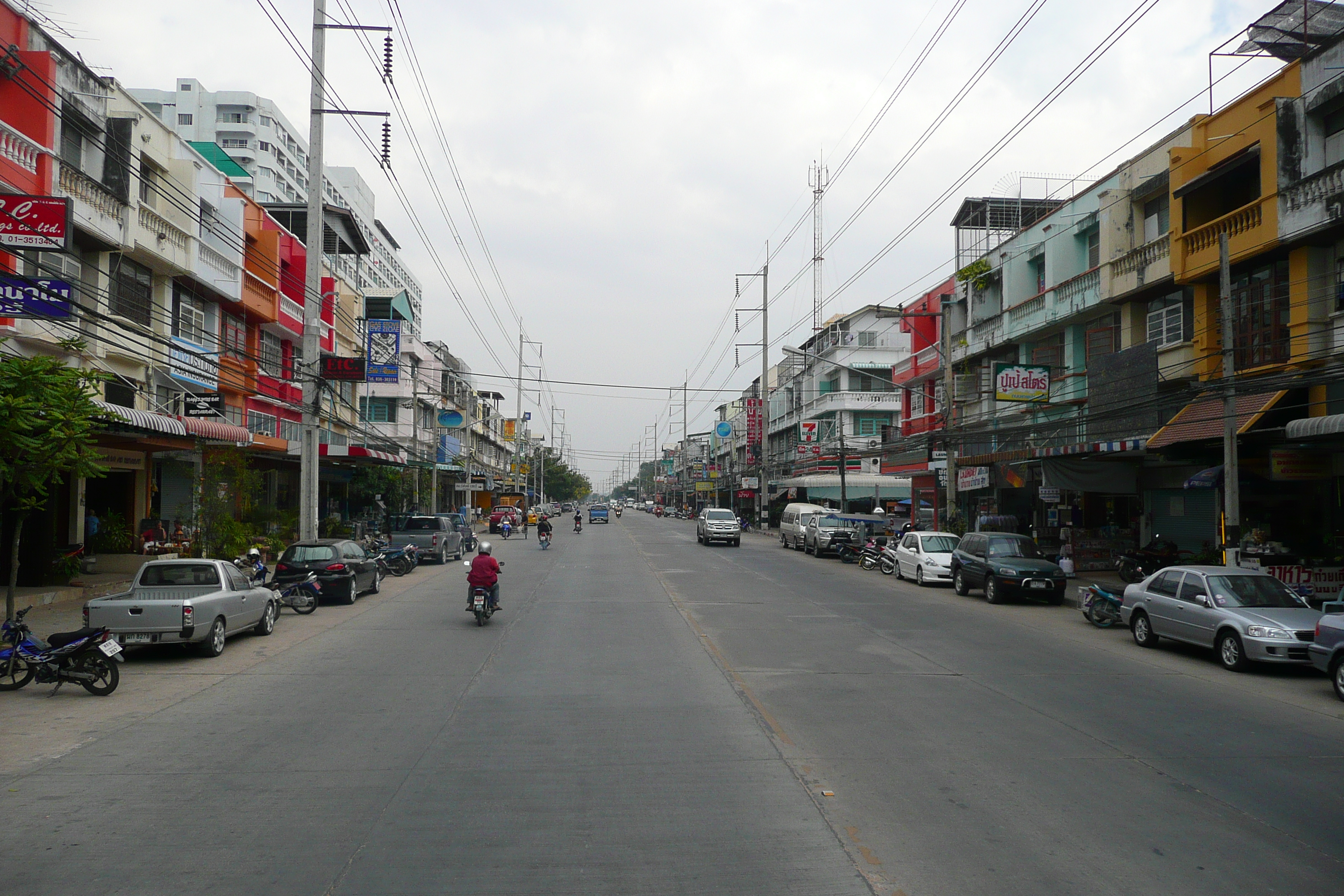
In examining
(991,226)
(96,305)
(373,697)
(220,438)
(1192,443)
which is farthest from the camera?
(991,226)

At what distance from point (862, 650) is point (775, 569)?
1744 cm

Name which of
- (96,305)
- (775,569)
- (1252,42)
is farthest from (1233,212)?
(96,305)

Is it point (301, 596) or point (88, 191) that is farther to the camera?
point (88, 191)

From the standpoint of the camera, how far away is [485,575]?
1731 centimetres

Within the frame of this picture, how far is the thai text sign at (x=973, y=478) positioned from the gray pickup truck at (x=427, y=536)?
742 inches

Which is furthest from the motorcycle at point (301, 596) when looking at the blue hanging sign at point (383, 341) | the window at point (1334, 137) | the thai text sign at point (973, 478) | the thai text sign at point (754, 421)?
the thai text sign at point (754, 421)

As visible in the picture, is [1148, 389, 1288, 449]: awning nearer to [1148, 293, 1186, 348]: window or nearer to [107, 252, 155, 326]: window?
[1148, 293, 1186, 348]: window

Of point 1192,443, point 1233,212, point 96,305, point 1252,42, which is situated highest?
point 1252,42

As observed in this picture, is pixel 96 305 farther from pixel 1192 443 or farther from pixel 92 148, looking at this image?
→ pixel 1192 443

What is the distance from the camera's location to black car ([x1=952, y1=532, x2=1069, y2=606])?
22.0 m

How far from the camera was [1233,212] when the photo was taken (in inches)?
835

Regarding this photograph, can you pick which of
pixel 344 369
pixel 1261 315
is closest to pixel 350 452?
pixel 344 369

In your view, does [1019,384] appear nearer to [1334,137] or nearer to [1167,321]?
[1167,321]

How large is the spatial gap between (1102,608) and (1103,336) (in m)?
12.5
